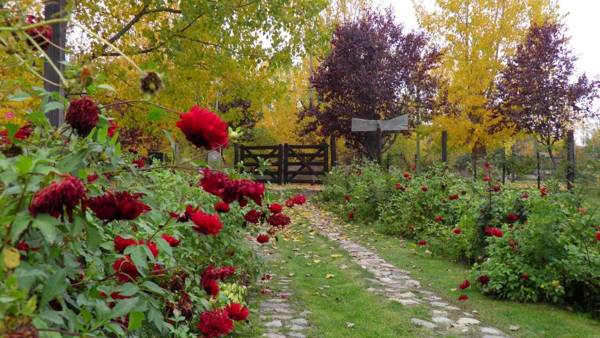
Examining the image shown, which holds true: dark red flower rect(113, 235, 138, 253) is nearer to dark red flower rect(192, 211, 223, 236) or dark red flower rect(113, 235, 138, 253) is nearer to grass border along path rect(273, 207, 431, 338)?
dark red flower rect(192, 211, 223, 236)

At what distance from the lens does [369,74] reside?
16922 millimetres

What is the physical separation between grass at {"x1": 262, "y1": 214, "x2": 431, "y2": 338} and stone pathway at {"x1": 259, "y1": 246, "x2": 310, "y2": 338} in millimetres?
80

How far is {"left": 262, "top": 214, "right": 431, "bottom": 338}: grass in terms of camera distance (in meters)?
4.04

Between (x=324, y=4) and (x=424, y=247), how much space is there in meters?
3.75

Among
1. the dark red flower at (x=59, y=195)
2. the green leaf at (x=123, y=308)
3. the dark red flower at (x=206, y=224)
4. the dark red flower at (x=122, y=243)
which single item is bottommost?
the green leaf at (x=123, y=308)

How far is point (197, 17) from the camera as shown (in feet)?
21.8

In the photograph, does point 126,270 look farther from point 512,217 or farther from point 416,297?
point 512,217

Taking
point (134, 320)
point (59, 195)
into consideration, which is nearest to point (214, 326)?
point (134, 320)

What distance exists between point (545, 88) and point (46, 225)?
55.2 feet

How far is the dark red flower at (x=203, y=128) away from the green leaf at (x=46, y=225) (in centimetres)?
42

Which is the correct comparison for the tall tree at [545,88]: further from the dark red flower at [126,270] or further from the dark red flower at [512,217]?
the dark red flower at [126,270]

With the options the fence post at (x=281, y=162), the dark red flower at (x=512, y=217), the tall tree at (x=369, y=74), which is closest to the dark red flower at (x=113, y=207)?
the dark red flower at (x=512, y=217)

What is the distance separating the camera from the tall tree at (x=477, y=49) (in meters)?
16.5

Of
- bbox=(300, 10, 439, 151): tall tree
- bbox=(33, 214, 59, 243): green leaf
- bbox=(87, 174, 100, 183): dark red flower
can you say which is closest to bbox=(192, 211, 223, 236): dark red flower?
bbox=(87, 174, 100, 183): dark red flower
